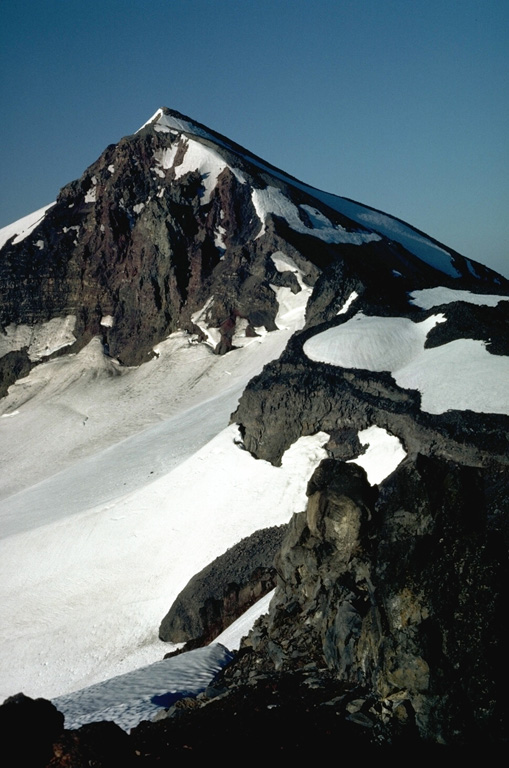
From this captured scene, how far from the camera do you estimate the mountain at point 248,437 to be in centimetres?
1023

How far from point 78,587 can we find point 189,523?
456 centimetres

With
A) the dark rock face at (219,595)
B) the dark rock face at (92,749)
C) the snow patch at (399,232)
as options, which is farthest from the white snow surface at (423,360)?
the snow patch at (399,232)

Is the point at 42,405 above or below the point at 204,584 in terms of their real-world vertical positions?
above

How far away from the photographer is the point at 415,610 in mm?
9695

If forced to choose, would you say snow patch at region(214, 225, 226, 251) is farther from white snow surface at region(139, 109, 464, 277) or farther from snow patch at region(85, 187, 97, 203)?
snow patch at region(85, 187, 97, 203)

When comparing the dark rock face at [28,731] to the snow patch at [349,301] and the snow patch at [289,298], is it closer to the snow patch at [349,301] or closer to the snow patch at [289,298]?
the snow patch at [349,301]

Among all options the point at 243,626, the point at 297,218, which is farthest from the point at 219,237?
the point at 243,626

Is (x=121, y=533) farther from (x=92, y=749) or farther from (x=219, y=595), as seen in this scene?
(x=92, y=749)

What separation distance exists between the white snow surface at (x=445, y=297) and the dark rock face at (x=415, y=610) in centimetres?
2479

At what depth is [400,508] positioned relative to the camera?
36.9 ft

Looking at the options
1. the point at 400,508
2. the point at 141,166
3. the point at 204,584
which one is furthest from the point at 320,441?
the point at 141,166

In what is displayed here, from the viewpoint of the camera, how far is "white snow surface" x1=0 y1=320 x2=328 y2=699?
23.4 meters

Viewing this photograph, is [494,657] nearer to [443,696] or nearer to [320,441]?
[443,696]

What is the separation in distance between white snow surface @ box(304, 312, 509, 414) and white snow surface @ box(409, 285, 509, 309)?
3.58m
